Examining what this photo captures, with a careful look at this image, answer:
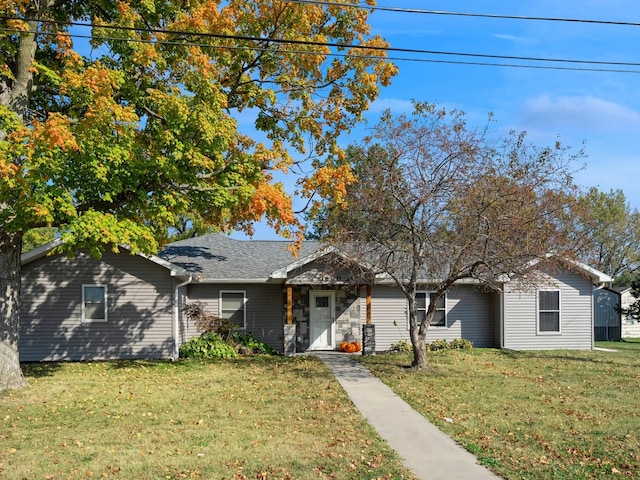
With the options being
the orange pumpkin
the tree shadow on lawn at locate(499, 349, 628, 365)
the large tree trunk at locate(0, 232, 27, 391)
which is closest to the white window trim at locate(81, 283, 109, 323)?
the large tree trunk at locate(0, 232, 27, 391)

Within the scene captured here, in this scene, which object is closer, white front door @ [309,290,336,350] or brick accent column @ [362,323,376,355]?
brick accent column @ [362,323,376,355]

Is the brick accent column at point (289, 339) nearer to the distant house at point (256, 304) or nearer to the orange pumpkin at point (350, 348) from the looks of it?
the distant house at point (256, 304)

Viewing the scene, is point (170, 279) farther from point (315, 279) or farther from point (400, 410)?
point (400, 410)

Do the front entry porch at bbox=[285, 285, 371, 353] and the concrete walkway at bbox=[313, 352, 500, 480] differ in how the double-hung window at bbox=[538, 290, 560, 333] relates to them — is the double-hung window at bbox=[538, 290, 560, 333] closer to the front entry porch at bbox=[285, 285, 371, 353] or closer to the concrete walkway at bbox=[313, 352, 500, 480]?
the front entry porch at bbox=[285, 285, 371, 353]

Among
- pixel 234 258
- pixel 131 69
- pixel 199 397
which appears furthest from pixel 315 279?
pixel 131 69

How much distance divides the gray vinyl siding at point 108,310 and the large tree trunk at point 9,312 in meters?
5.09

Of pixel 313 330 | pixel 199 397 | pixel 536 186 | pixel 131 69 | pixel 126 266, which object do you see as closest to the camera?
pixel 199 397

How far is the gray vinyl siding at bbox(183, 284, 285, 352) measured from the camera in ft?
68.1

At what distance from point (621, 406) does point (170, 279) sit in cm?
1324

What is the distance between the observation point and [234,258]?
22.5 meters

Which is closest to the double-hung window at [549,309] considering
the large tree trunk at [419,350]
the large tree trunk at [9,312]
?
the large tree trunk at [419,350]

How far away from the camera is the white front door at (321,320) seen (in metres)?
21.3

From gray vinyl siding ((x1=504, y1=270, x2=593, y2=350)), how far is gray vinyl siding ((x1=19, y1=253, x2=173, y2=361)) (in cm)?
1228

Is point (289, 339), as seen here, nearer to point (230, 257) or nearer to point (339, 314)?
point (339, 314)
